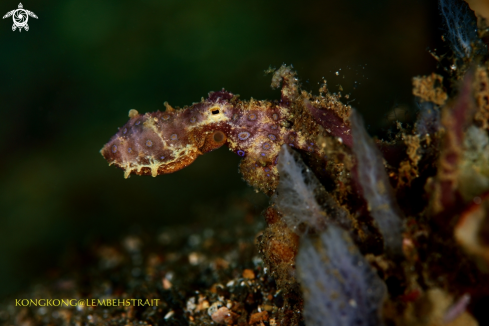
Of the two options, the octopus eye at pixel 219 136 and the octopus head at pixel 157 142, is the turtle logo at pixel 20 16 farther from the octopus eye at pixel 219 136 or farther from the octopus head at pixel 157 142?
the octopus eye at pixel 219 136

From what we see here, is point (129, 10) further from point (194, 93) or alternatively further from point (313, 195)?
point (313, 195)

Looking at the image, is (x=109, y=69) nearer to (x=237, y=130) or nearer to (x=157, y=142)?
(x=157, y=142)

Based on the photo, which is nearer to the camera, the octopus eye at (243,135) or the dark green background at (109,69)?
the octopus eye at (243,135)

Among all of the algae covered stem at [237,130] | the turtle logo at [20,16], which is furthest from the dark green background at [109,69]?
the algae covered stem at [237,130]

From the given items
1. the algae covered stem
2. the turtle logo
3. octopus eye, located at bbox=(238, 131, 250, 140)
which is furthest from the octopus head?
the turtle logo

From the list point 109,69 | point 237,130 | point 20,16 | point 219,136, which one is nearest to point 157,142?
point 219,136

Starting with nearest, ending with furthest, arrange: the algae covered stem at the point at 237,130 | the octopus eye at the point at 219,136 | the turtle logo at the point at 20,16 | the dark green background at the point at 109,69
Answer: the algae covered stem at the point at 237,130 → the octopus eye at the point at 219,136 → the turtle logo at the point at 20,16 → the dark green background at the point at 109,69
